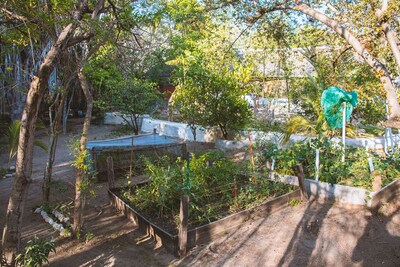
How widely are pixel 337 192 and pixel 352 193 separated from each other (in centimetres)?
27

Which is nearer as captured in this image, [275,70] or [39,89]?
[39,89]

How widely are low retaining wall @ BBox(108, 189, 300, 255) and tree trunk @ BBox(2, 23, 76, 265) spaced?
1.78m

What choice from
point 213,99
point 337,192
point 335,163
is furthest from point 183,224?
point 213,99

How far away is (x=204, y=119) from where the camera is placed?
11.2 meters

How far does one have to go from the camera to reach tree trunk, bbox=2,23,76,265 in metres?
3.56

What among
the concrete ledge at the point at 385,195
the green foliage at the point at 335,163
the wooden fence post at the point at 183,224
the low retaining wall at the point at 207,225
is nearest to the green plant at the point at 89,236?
the low retaining wall at the point at 207,225

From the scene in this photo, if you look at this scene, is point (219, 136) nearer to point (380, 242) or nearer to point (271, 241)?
point (271, 241)

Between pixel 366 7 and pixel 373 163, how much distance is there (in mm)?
3056

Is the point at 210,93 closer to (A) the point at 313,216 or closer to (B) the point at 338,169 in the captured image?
(B) the point at 338,169

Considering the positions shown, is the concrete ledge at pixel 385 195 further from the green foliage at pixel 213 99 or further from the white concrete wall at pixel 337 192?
the green foliage at pixel 213 99

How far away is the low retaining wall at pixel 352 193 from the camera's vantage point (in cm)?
545

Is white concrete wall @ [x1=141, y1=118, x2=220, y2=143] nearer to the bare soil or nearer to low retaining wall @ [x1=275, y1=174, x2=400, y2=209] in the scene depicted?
low retaining wall @ [x1=275, y1=174, x2=400, y2=209]

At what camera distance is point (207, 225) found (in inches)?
182

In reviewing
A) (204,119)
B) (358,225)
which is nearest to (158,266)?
(358,225)
